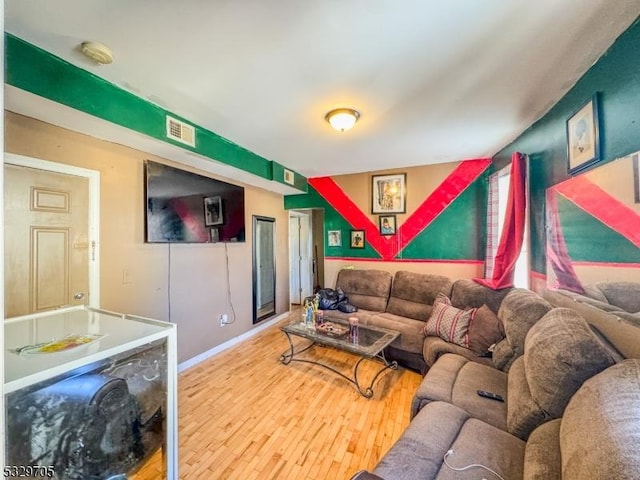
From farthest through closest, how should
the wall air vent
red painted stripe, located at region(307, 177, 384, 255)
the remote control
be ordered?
red painted stripe, located at region(307, 177, 384, 255) < the wall air vent < the remote control

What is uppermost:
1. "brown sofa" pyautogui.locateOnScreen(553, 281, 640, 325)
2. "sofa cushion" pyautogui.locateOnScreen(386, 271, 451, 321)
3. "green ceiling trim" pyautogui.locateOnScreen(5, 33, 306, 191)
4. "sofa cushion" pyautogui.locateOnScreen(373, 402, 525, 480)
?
"green ceiling trim" pyautogui.locateOnScreen(5, 33, 306, 191)

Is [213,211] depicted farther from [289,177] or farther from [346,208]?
[346,208]

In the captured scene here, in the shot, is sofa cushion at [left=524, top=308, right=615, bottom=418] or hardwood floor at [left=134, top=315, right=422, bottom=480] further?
hardwood floor at [left=134, top=315, right=422, bottom=480]

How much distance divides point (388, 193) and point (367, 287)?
147cm

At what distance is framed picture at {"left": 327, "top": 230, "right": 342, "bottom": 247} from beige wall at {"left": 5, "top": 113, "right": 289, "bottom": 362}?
1594 mm

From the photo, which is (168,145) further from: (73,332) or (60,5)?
(73,332)

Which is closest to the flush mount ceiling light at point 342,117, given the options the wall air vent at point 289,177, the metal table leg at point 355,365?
the wall air vent at point 289,177

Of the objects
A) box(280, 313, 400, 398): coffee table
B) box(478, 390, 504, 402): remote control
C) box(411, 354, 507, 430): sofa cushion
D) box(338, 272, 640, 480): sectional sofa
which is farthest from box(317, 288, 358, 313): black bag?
box(478, 390, 504, 402): remote control

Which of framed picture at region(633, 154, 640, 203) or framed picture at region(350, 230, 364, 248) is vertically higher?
framed picture at region(633, 154, 640, 203)

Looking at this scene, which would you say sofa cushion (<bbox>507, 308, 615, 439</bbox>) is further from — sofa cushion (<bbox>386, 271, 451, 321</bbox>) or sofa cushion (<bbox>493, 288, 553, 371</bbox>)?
sofa cushion (<bbox>386, 271, 451, 321</bbox>)

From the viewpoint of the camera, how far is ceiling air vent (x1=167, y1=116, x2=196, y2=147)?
232 centimetres

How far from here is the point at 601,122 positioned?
151 cm

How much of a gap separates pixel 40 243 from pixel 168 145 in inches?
46.1

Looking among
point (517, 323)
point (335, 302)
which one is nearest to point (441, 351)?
point (517, 323)
